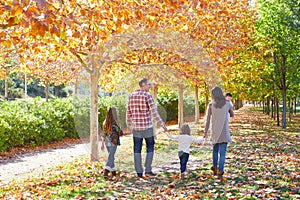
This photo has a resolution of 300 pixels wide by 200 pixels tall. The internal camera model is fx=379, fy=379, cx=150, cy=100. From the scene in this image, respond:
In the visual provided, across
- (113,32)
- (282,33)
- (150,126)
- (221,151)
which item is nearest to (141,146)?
(150,126)

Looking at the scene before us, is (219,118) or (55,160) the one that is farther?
(55,160)

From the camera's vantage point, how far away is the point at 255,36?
2105cm

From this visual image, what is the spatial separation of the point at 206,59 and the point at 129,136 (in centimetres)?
278

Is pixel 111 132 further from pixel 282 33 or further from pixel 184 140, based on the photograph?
pixel 282 33

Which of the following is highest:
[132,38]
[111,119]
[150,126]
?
[132,38]

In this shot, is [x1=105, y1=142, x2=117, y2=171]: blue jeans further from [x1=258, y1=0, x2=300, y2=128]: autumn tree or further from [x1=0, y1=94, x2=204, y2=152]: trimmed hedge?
[x1=258, y1=0, x2=300, y2=128]: autumn tree

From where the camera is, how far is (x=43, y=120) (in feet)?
53.9

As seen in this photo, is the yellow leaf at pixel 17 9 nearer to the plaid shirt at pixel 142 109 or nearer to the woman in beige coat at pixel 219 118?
the plaid shirt at pixel 142 109

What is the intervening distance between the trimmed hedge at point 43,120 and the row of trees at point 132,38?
543mm

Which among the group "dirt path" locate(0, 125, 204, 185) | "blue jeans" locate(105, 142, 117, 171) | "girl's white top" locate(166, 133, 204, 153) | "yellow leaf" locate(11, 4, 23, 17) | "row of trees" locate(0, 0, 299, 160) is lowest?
"dirt path" locate(0, 125, 204, 185)

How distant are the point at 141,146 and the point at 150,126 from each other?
1.93 feet

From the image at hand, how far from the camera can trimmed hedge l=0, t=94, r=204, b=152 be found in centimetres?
1078

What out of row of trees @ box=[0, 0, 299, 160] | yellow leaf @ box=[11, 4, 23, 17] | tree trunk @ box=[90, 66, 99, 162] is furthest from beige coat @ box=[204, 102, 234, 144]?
yellow leaf @ box=[11, 4, 23, 17]

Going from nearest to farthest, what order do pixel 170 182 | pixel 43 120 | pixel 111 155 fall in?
pixel 170 182 < pixel 111 155 < pixel 43 120
